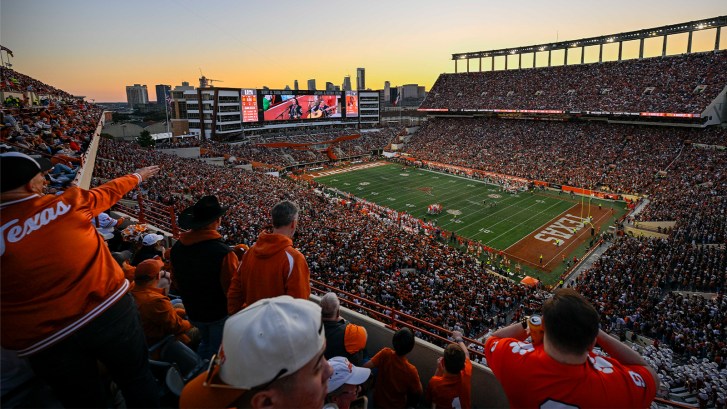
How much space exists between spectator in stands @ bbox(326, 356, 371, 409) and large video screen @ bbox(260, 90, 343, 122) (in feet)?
204

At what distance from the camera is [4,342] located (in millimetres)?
1981

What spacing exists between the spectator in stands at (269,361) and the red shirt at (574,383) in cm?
131

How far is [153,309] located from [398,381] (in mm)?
2132

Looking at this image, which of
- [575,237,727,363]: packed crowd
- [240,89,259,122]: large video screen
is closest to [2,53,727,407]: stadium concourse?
[575,237,727,363]: packed crowd

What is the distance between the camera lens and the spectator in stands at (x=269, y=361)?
1.31m

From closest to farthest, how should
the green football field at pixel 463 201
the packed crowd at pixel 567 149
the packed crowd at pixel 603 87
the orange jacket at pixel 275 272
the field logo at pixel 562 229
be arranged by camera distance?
the orange jacket at pixel 275 272 → the field logo at pixel 562 229 → the green football field at pixel 463 201 → the packed crowd at pixel 567 149 → the packed crowd at pixel 603 87

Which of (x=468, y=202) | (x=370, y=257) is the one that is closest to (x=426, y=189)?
(x=468, y=202)

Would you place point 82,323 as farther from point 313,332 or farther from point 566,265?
point 566,265

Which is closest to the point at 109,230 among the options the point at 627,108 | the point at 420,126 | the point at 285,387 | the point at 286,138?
the point at 285,387

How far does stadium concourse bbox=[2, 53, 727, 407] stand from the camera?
11.8 metres

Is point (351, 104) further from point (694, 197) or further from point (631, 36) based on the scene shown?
point (694, 197)

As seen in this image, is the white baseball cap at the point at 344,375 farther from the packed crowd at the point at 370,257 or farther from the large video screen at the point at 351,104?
the large video screen at the point at 351,104

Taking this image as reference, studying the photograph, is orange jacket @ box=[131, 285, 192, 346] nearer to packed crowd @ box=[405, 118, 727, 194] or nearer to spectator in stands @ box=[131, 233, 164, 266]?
spectator in stands @ box=[131, 233, 164, 266]

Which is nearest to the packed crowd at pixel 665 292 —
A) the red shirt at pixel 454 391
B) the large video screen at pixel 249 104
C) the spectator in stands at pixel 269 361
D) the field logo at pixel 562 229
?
the field logo at pixel 562 229
